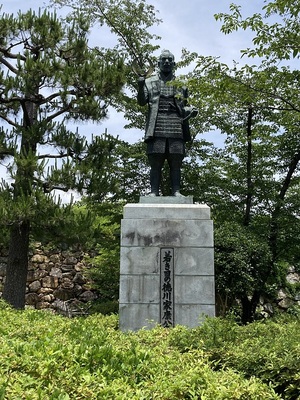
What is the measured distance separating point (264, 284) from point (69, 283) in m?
5.55

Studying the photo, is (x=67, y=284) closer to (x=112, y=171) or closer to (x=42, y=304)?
(x=42, y=304)

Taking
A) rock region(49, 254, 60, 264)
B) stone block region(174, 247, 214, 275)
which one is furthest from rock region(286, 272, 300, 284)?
stone block region(174, 247, 214, 275)

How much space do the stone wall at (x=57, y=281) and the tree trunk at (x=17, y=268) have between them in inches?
149

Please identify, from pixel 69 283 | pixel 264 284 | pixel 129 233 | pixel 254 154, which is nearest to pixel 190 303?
pixel 129 233

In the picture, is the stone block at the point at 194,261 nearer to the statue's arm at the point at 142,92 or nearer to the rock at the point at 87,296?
the statue's arm at the point at 142,92

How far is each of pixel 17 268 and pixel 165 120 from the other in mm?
3888

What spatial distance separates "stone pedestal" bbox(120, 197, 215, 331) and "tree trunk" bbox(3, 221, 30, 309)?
9.91 feet

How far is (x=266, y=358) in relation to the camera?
287 centimetres

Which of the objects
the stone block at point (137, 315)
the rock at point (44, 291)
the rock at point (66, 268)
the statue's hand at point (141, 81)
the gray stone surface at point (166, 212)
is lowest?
the rock at point (44, 291)

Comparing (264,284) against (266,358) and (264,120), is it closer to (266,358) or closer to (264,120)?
(264,120)

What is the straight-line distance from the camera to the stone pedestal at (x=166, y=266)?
5250 millimetres

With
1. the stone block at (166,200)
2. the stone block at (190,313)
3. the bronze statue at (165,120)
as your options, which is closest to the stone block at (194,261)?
the stone block at (190,313)

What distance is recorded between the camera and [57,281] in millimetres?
11883

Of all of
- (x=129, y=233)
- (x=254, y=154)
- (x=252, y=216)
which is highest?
(x=254, y=154)
